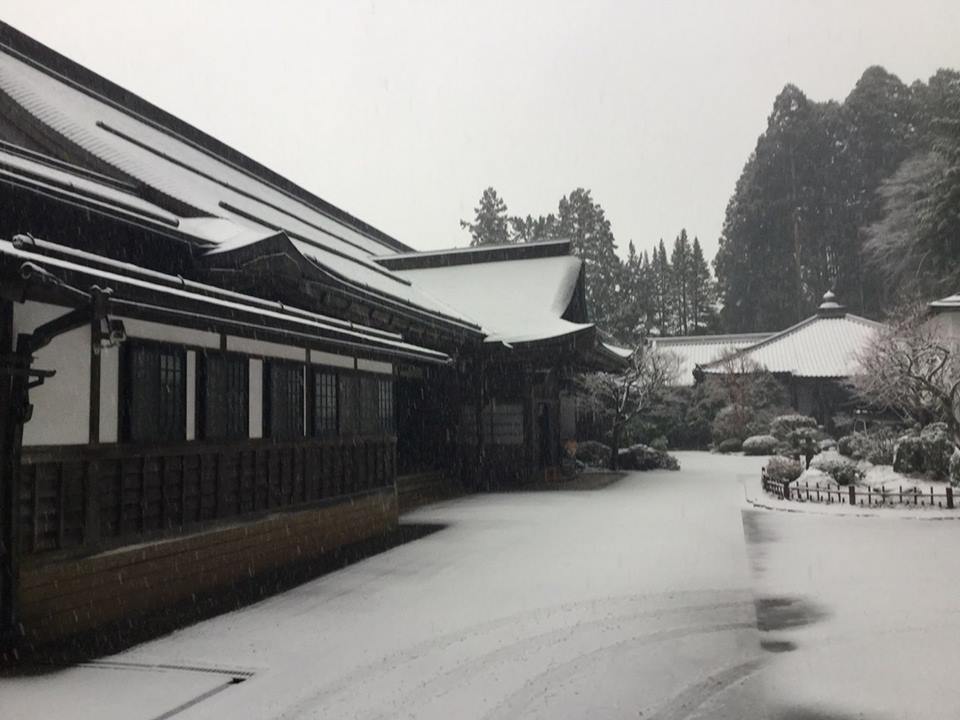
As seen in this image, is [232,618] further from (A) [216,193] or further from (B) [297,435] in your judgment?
(A) [216,193]

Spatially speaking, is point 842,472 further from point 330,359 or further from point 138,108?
point 138,108

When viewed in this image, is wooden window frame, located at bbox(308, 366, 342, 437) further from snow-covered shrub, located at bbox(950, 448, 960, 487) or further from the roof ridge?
snow-covered shrub, located at bbox(950, 448, 960, 487)

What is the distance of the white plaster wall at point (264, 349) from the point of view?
8297 millimetres

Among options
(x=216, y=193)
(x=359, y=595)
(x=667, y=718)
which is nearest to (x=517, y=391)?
(x=216, y=193)

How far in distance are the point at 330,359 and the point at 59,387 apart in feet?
14.9

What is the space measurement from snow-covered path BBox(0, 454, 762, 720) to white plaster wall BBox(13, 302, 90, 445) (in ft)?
6.13

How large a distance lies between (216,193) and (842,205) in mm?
51629

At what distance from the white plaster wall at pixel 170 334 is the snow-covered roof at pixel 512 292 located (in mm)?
10229

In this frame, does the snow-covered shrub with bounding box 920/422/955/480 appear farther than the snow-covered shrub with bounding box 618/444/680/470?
No

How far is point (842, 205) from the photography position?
53125 millimetres

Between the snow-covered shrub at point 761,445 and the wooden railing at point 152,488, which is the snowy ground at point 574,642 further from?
the snow-covered shrub at point 761,445

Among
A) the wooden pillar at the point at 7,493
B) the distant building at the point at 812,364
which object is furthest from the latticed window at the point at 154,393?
the distant building at the point at 812,364

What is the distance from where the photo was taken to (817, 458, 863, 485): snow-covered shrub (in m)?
15.5

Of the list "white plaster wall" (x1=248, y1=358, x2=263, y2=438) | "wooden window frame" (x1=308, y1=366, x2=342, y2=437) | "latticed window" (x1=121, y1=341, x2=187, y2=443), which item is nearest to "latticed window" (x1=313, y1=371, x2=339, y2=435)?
"wooden window frame" (x1=308, y1=366, x2=342, y2=437)
